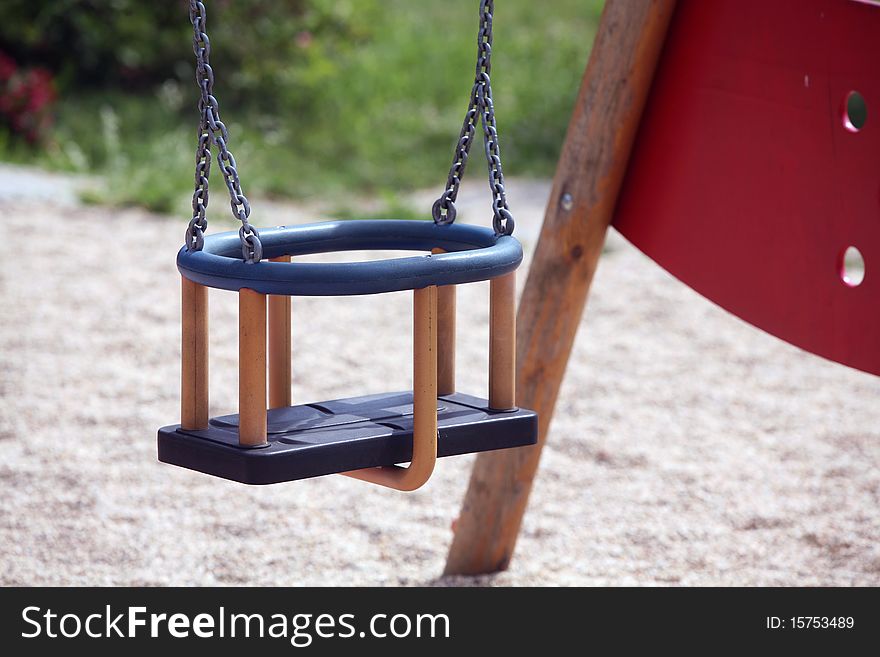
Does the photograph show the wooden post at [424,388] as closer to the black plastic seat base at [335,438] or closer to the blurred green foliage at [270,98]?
the black plastic seat base at [335,438]

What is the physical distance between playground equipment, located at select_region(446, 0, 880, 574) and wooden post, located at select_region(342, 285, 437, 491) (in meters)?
0.85

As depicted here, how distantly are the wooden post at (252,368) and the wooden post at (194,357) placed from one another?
0.13 metres

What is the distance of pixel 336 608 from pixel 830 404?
7.80 feet

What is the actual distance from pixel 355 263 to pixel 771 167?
38.4 inches

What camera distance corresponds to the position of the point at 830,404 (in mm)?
4566

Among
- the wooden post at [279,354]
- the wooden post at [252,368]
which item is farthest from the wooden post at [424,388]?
the wooden post at [279,354]

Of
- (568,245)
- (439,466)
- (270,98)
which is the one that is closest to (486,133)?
(568,245)

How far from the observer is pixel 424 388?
1.91 metres

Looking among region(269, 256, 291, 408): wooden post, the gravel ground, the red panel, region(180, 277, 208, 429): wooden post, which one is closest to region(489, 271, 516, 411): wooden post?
region(269, 256, 291, 408): wooden post

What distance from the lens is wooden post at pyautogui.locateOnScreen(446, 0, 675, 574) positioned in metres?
2.59

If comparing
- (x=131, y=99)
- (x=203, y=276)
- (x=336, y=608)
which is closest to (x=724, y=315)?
(x=336, y=608)

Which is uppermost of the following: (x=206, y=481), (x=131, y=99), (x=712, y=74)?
(x=712, y=74)

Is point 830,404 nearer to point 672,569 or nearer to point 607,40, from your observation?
point 672,569

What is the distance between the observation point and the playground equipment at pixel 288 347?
181 cm
